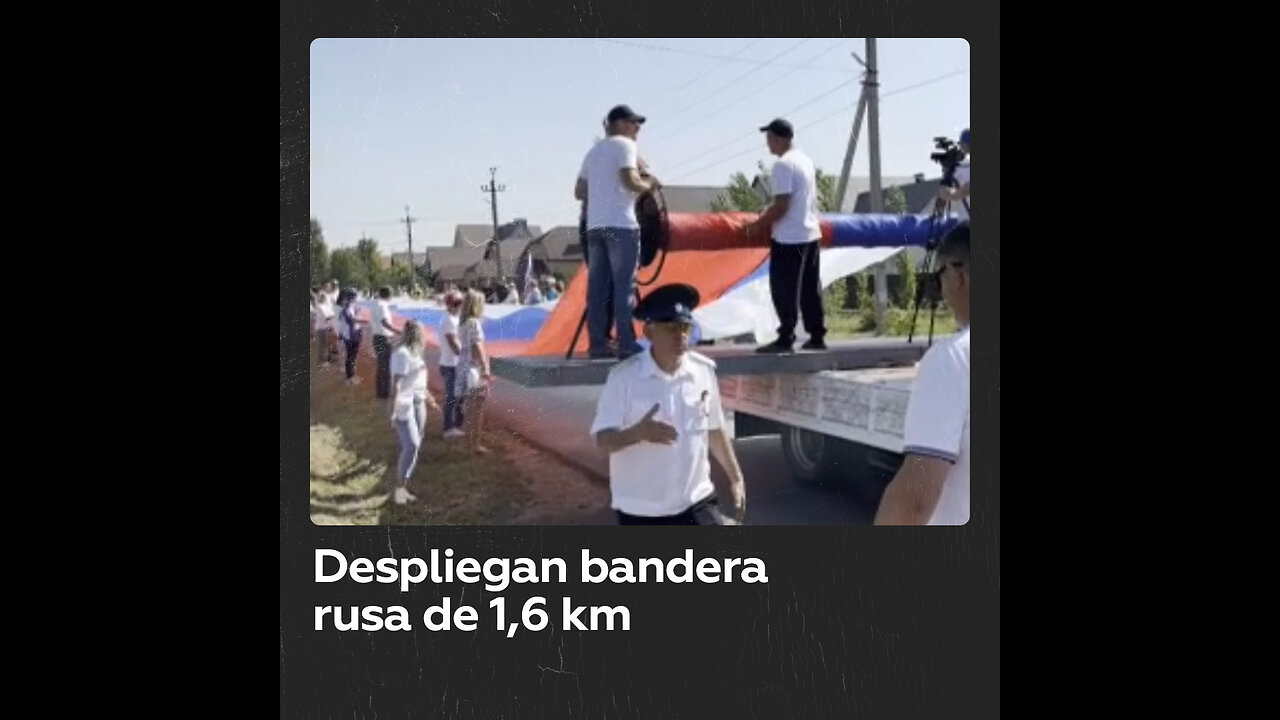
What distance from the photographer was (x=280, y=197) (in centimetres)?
414

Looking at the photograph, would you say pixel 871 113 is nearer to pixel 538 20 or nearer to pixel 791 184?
pixel 791 184

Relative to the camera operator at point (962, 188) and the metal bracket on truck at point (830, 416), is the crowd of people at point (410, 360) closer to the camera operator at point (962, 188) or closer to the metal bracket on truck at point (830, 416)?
the metal bracket on truck at point (830, 416)

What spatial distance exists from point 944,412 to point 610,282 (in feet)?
4.67

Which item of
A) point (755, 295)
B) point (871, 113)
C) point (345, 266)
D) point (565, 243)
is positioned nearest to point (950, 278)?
point (871, 113)

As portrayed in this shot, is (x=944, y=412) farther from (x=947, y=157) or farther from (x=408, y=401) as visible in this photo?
(x=408, y=401)

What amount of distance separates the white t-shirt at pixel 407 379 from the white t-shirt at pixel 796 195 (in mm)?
1505

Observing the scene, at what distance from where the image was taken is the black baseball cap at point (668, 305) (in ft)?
13.9

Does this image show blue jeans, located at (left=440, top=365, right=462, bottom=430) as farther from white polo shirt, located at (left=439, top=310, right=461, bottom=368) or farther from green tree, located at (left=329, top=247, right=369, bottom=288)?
green tree, located at (left=329, top=247, right=369, bottom=288)

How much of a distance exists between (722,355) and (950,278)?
95cm

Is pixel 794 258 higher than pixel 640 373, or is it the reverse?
pixel 794 258

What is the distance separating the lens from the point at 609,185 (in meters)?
4.44

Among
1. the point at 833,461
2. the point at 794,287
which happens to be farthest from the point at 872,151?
the point at 833,461

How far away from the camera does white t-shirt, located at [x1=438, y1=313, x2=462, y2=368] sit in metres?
4.64

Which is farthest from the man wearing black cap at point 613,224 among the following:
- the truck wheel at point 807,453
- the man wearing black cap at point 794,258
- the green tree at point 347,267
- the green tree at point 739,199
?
the truck wheel at point 807,453
